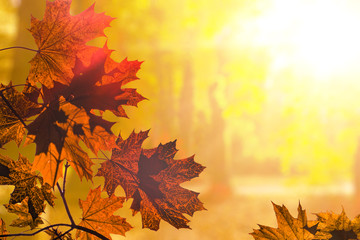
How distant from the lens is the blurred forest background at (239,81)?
23.7ft

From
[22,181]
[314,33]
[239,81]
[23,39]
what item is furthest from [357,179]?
[22,181]

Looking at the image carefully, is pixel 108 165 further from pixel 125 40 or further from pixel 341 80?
pixel 125 40

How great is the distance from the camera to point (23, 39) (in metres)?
4.65

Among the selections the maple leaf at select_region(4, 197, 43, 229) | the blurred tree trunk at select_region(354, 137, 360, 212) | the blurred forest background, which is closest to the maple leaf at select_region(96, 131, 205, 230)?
the maple leaf at select_region(4, 197, 43, 229)

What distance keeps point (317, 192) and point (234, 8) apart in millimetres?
5518

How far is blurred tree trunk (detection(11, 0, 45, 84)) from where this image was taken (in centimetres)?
402

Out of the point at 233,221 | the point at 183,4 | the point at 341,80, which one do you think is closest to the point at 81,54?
the point at 341,80

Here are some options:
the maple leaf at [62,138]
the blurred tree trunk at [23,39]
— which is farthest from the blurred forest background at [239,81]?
the maple leaf at [62,138]

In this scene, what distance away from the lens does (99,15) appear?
0.35 meters

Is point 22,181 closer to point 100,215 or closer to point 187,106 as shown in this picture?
point 100,215

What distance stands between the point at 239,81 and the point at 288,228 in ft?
30.6

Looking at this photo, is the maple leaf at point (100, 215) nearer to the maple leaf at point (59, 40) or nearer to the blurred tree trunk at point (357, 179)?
the maple leaf at point (59, 40)

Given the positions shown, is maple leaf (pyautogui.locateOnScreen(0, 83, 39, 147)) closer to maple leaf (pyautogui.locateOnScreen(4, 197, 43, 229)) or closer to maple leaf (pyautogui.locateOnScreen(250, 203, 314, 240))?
maple leaf (pyautogui.locateOnScreen(4, 197, 43, 229))

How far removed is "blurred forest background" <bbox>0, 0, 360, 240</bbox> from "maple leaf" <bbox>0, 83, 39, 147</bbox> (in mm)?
4512
